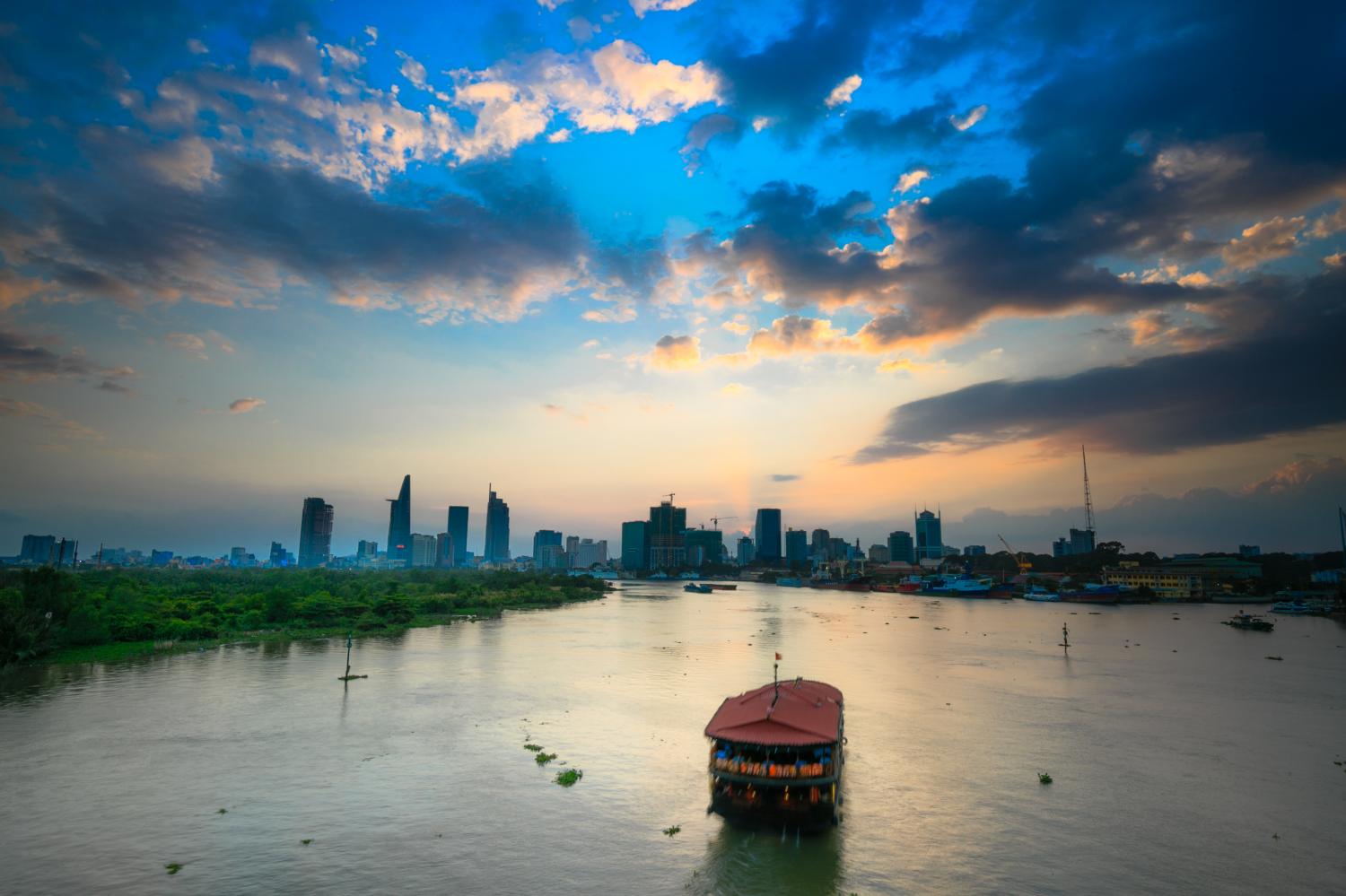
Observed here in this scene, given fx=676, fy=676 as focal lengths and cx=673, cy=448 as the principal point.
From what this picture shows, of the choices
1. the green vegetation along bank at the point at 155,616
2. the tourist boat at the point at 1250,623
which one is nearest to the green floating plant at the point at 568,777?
the green vegetation along bank at the point at 155,616

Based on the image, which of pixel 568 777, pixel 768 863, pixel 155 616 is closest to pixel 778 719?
pixel 768 863

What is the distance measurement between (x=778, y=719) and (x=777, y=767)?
96.2 inches

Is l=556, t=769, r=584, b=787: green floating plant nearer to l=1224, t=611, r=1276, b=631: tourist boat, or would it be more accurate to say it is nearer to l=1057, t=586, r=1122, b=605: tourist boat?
l=1224, t=611, r=1276, b=631: tourist boat

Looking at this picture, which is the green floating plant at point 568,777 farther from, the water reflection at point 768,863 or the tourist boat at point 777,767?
the water reflection at point 768,863

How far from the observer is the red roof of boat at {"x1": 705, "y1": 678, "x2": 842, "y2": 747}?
28.8 meters

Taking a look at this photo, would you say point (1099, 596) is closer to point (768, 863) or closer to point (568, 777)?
point (568, 777)

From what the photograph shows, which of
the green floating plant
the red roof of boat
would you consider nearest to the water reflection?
the red roof of boat

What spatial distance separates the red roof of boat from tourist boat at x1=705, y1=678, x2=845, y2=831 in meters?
0.04

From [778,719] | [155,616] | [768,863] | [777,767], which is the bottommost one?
[768,863]

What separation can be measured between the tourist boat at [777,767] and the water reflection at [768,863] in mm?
1066

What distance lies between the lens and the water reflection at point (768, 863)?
2252 cm

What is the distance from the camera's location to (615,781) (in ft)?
107

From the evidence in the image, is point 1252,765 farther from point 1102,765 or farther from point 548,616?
point 548,616

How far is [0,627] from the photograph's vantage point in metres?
Result: 56.5
